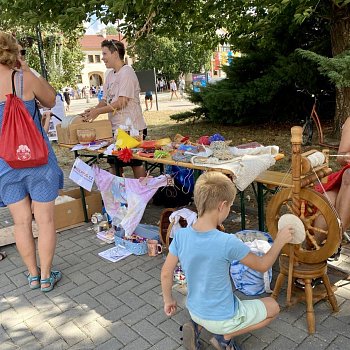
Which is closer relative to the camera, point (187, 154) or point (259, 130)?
point (187, 154)

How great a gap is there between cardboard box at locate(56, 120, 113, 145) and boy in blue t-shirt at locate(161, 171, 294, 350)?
255cm

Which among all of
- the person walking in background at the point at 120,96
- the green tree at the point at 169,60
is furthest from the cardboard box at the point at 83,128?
the green tree at the point at 169,60

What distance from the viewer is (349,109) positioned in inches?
280

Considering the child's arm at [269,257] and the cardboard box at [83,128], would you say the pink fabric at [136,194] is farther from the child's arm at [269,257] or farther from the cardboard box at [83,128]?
the child's arm at [269,257]

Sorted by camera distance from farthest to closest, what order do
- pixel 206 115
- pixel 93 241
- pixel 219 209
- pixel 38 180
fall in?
1. pixel 206 115
2. pixel 93 241
3. pixel 38 180
4. pixel 219 209

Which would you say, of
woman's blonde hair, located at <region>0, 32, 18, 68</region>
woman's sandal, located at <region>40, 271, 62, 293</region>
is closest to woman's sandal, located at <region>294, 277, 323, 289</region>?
woman's sandal, located at <region>40, 271, 62, 293</region>

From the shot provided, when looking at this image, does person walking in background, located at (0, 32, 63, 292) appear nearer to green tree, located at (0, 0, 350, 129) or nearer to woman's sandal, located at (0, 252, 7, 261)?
woman's sandal, located at (0, 252, 7, 261)

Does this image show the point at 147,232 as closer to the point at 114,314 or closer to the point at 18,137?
the point at 114,314

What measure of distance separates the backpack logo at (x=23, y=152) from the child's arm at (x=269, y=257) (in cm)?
171

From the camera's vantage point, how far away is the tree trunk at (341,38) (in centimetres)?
666

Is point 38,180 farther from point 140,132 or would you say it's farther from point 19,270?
point 140,132

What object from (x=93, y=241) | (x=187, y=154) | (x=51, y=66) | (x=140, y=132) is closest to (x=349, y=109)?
(x=140, y=132)

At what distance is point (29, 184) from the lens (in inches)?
112

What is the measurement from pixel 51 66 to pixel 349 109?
67.2 ft
